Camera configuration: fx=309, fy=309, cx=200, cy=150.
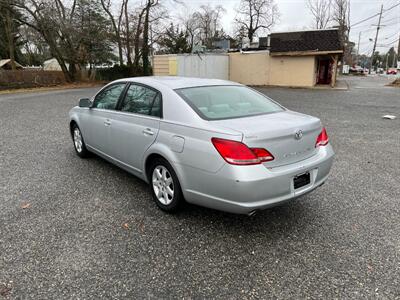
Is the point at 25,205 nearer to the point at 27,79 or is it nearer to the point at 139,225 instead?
the point at 139,225

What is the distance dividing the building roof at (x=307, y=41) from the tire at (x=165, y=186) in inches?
868

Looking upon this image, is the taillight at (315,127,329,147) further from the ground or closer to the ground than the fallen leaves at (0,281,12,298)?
further from the ground

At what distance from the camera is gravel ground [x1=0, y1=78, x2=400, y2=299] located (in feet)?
7.73

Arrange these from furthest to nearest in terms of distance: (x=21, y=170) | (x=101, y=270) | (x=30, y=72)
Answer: (x=30, y=72) < (x=21, y=170) < (x=101, y=270)

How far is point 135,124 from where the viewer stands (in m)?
3.72

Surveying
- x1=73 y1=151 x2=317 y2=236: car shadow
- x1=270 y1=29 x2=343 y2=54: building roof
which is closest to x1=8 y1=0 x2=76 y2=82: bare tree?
x1=270 y1=29 x2=343 y2=54: building roof

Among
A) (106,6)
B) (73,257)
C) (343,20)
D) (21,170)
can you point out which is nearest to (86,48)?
(106,6)

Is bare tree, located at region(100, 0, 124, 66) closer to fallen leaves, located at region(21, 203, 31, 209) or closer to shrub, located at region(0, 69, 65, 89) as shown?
shrub, located at region(0, 69, 65, 89)

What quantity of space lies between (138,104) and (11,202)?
1970 millimetres

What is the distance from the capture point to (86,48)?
29.9 m

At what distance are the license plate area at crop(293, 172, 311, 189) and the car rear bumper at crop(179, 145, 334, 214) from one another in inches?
1.2

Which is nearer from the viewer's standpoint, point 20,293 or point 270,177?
point 20,293

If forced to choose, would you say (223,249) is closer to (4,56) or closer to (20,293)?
(20,293)

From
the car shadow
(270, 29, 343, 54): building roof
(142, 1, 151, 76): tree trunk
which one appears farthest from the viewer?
(142, 1, 151, 76): tree trunk
